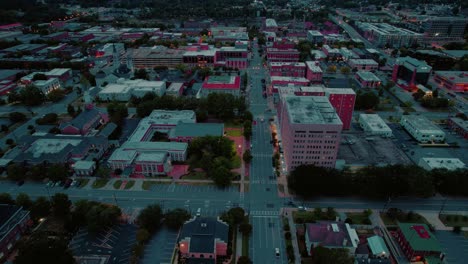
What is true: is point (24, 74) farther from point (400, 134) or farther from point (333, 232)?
point (400, 134)

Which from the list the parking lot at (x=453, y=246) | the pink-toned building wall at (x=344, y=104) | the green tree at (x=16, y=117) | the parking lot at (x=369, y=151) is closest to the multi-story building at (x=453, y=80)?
the parking lot at (x=369, y=151)

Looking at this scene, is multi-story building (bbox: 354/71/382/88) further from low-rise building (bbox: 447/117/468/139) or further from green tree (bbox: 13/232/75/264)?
green tree (bbox: 13/232/75/264)

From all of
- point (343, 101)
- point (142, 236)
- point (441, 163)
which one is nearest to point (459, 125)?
A: point (441, 163)

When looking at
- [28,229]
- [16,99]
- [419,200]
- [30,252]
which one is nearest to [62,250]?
[30,252]

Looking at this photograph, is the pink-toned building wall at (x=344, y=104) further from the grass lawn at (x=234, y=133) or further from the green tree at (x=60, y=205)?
the green tree at (x=60, y=205)

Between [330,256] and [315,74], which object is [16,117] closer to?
[330,256]
